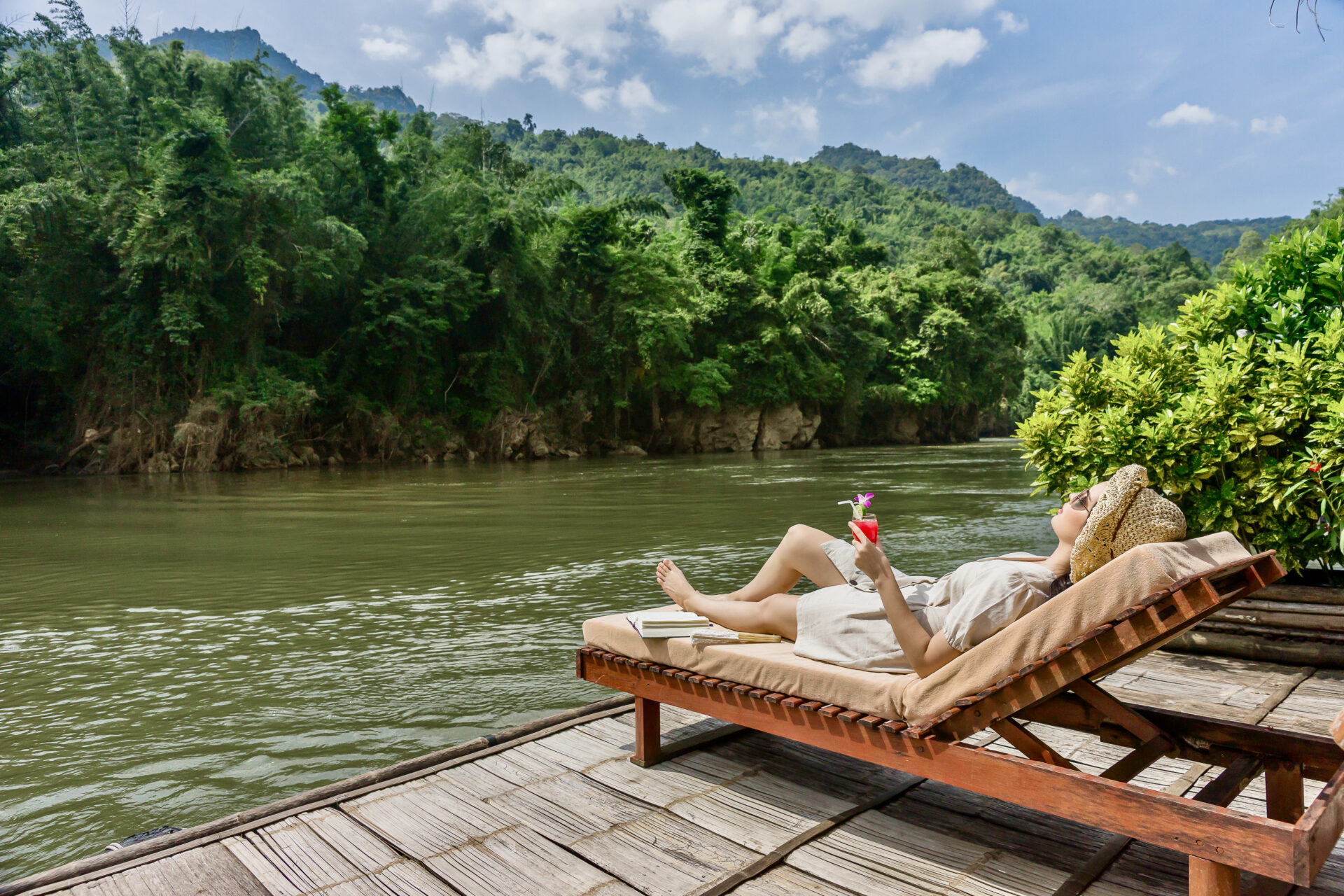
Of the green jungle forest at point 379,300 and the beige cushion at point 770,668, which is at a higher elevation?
the green jungle forest at point 379,300

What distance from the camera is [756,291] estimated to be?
3988 centimetres

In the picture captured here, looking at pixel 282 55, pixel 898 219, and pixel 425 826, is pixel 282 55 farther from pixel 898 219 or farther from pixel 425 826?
pixel 425 826

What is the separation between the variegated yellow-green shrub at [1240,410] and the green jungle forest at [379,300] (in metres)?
24.9

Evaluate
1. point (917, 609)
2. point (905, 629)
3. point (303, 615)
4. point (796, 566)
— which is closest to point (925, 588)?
point (917, 609)

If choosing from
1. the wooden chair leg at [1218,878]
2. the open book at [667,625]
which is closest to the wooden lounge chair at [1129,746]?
the wooden chair leg at [1218,878]

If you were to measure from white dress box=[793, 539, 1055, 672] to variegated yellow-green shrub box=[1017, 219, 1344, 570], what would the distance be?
224 centimetres

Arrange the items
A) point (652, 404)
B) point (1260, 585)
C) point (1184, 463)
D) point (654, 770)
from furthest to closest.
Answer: point (652, 404)
point (1184, 463)
point (654, 770)
point (1260, 585)

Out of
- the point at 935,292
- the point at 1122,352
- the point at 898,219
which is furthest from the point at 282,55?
the point at 1122,352

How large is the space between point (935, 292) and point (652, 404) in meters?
18.0

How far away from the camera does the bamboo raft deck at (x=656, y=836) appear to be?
8.23 ft

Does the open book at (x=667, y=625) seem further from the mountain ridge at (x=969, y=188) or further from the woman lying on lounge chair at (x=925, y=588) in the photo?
the mountain ridge at (x=969, y=188)

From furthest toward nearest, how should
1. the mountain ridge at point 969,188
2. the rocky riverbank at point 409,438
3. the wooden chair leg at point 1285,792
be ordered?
the mountain ridge at point 969,188 → the rocky riverbank at point 409,438 → the wooden chair leg at point 1285,792

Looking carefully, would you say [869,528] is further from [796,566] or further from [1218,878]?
[1218,878]

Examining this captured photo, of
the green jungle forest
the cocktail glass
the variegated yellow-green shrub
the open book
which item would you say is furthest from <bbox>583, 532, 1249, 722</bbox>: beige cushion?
the green jungle forest
